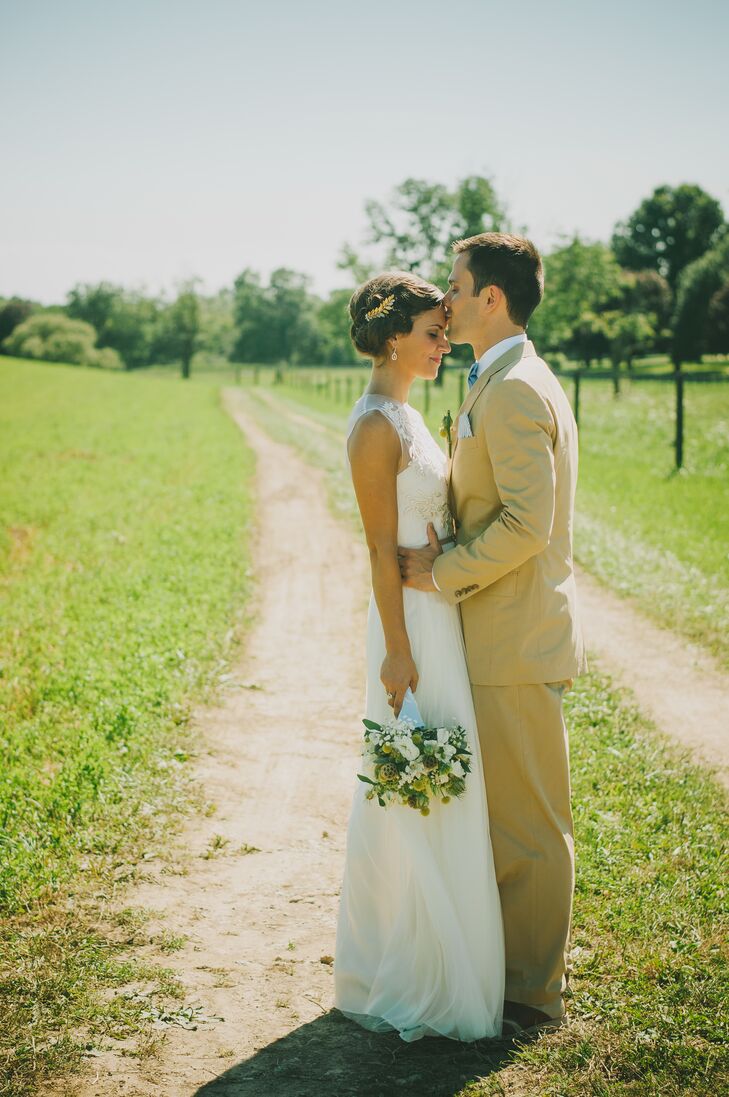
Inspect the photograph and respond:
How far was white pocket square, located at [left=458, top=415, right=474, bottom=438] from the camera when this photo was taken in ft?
10.0

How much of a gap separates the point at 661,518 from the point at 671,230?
67563mm

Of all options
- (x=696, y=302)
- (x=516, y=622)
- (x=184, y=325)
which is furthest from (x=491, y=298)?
(x=184, y=325)

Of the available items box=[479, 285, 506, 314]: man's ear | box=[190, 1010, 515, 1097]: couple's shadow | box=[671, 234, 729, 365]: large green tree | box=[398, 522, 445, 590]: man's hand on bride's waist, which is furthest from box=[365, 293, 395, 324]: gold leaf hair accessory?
box=[671, 234, 729, 365]: large green tree

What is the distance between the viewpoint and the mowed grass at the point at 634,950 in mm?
2838

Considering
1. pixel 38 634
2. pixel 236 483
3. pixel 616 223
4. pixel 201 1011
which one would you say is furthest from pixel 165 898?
pixel 616 223

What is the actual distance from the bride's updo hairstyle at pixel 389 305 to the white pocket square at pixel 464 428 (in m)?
0.40

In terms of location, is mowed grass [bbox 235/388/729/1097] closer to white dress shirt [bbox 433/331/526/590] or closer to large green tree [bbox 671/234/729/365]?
white dress shirt [bbox 433/331/526/590]

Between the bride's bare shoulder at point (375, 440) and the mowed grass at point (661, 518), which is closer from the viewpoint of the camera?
the bride's bare shoulder at point (375, 440)

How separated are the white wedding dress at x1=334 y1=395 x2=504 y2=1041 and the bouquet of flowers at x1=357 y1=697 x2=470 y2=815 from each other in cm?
13

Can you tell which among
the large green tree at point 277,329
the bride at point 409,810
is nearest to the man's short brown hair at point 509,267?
the bride at point 409,810

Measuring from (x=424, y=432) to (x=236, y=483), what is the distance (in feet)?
42.0

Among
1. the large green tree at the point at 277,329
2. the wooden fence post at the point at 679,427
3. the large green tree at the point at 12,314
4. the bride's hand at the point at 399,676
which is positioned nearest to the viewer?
the bride's hand at the point at 399,676

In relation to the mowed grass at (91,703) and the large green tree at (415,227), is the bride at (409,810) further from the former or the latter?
the large green tree at (415,227)

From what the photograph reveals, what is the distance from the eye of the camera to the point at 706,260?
46812 mm
